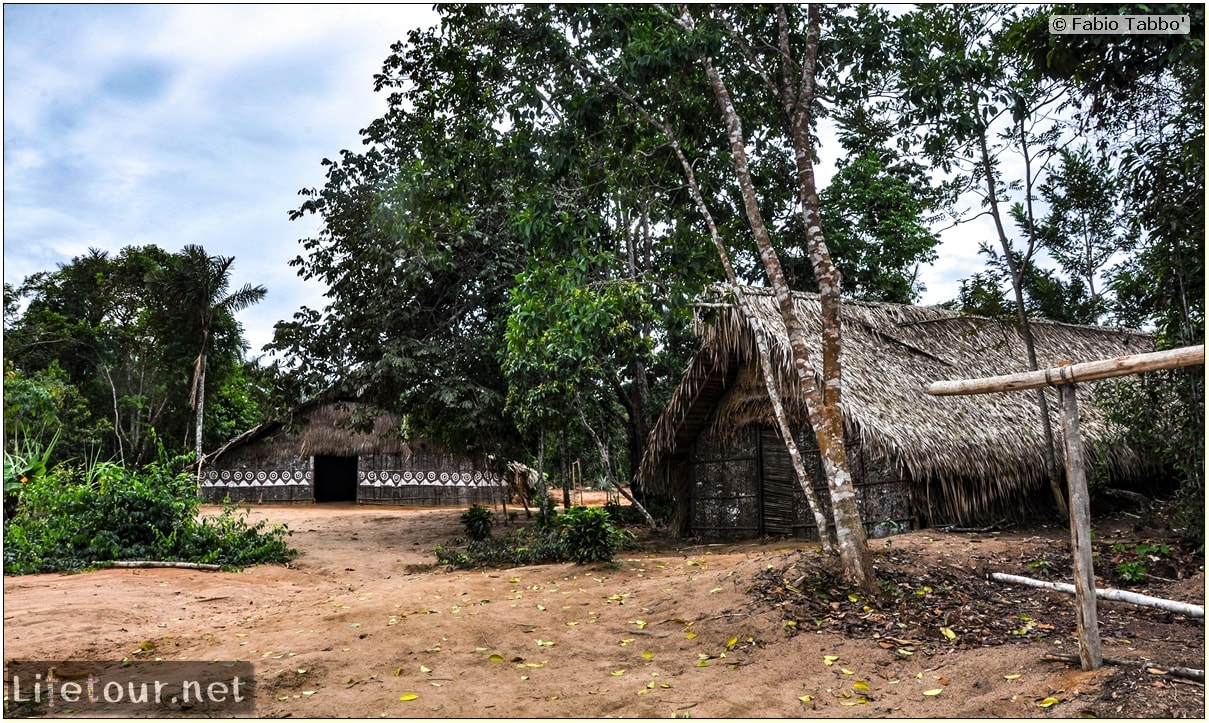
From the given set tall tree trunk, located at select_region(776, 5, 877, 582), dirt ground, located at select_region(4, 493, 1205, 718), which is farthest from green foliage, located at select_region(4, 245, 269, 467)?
tall tree trunk, located at select_region(776, 5, 877, 582)

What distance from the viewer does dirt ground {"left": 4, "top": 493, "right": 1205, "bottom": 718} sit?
14.3ft

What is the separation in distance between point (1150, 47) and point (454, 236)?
10.2m

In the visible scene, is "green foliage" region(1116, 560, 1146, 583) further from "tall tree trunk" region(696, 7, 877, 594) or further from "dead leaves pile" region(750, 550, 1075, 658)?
"tall tree trunk" region(696, 7, 877, 594)

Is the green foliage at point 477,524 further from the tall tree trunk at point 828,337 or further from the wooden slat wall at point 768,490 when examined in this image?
the tall tree trunk at point 828,337

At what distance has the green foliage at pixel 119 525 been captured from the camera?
1038 cm

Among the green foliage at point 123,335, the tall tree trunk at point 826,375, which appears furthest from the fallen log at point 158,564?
the green foliage at point 123,335

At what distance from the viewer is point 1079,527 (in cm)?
435

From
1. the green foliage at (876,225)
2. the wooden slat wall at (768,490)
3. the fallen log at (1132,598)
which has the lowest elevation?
the fallen log at (1132,598)

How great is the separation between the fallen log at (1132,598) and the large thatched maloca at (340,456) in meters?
18.6

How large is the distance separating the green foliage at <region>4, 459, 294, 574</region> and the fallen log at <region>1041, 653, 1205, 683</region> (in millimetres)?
9823

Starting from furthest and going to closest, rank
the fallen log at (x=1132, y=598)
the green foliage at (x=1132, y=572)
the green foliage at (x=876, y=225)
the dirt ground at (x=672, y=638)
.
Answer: the green foliage at (x=876, y=225) → the green foliage at (x=1132, y=572) → the fallen log at (x=1132, y=598) → the dirt ground at (x=672, y=638)

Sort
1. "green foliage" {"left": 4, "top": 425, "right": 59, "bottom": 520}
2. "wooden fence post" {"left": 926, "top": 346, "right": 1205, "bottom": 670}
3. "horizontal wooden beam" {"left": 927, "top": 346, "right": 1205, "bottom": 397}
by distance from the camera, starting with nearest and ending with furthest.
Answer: "horizontal wooden beam" {"left": 927, "top": 346, "right": 1205, "bottom": 397} → "wooden fence post" {"left": 926, "top": 346, "right": 1205, "bottom": 670} → "green foliage" {"left": 4, "top": 425, "right": 59, "bottom": 520}

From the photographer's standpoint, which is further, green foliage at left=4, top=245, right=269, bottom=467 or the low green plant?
green foliage at left=4, top=245, right=269, bottom=467

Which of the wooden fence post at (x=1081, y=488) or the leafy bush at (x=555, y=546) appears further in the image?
the leafy bush at (x=555, y=546)
